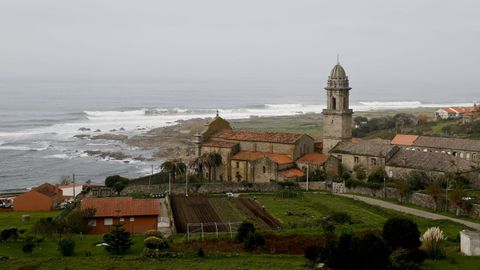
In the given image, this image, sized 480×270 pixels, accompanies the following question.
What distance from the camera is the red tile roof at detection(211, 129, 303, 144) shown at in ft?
170

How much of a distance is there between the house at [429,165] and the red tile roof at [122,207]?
19.9 metres

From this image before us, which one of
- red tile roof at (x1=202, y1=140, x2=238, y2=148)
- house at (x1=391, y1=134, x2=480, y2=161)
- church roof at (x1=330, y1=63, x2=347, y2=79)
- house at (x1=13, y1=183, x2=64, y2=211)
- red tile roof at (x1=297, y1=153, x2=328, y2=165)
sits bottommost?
house at (x1=13, y1=183, x2=64, y2=211)

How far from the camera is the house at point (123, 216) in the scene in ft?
111

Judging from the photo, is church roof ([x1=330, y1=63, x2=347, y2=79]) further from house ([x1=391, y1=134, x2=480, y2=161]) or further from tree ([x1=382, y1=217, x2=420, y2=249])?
tree ([x1=382, y1=217, x2=420, y2=249])

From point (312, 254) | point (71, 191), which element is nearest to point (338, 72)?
point (71, 191)

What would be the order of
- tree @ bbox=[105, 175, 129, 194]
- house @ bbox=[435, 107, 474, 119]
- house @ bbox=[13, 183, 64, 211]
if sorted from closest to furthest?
house @ bbox=[13, 183, 64, 211] → tree @ bbox=[105, 175, 129, 194] → house @ bbox=[435, 107, 474, 119]

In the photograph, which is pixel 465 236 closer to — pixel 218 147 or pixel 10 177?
pixel 218 147

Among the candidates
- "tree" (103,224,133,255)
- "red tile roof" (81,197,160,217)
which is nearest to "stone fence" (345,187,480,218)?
"red tile roof" (81,197,160,217)

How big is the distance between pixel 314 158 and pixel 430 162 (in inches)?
388

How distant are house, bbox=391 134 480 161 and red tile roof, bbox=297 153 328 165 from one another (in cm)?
1062

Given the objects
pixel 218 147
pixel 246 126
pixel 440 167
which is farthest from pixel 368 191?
pixel 246 126

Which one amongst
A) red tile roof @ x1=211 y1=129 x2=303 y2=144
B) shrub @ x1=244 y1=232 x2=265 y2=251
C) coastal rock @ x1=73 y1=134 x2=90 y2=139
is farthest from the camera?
coastal rock @ x1=73 y1=134 x2=90 y2=139

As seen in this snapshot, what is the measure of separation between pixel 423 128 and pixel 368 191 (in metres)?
44.5

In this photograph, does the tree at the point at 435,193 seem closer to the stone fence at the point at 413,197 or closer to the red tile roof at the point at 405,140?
the stone fence at the point at 413,197
